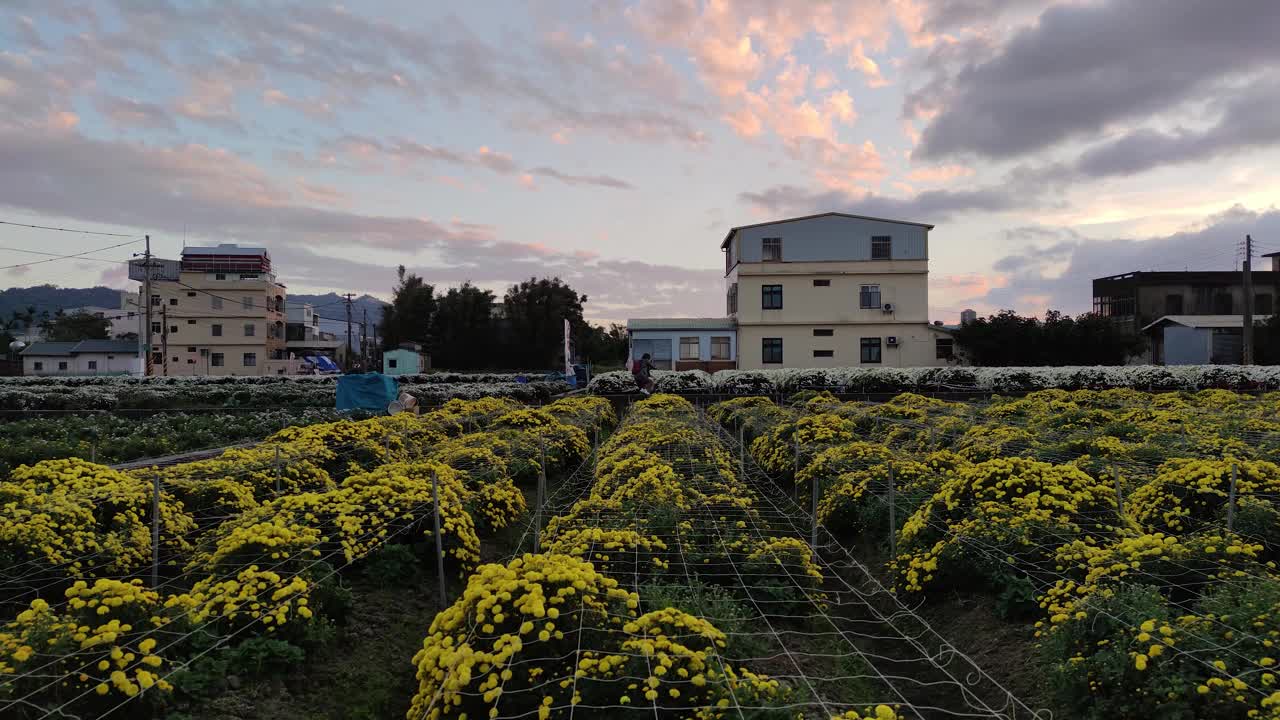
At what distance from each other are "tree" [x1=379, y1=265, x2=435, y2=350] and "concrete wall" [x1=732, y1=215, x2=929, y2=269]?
2999 centimetres

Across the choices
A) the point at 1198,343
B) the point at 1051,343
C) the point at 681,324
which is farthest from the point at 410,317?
the point at 1198,343

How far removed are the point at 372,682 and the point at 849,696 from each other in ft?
9.95

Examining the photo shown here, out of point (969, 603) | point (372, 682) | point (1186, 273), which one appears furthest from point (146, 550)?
point (1186, 273)

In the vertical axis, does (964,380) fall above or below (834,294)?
below

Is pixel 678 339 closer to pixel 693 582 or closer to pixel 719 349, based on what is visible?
pixel 719 349

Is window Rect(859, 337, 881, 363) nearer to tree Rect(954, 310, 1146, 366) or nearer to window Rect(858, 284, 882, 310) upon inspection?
window Rect(858, 284, 882, 310)

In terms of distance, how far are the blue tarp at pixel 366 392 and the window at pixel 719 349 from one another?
25530 millimetres

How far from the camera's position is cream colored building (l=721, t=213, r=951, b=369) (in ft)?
139

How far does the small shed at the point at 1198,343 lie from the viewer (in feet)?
146

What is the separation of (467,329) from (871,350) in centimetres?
3097

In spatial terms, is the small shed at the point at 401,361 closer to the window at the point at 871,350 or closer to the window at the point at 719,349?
the window at the point at 719,349

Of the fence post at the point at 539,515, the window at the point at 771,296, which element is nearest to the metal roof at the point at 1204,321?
the window at the point at 771,296

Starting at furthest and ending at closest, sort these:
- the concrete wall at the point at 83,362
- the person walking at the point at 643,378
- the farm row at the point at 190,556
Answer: the concrete wall at the point at 83,362 < the person walking at the point at 643,378 < the farm row at the point at 190,556

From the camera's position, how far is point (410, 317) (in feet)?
204
